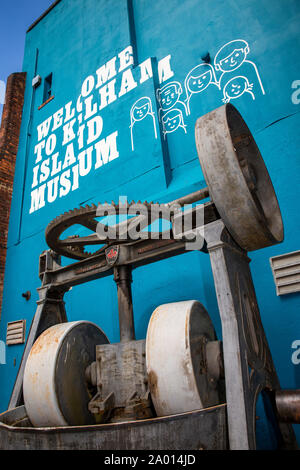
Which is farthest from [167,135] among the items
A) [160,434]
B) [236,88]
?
[160,434]

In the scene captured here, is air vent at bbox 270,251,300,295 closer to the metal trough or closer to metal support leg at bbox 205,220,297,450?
metal support leg at bbox 205,220,297,450

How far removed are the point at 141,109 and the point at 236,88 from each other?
5.28 ft

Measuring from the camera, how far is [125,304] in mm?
2518

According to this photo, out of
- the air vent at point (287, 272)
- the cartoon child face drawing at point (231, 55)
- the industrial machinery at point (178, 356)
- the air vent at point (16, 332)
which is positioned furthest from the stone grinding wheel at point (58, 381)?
the cartoon child face drawing at point (231, 55)

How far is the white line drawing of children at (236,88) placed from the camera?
4.16 metres

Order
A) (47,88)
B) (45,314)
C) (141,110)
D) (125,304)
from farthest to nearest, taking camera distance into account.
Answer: (47,88) < (141,110) < (45,314) < (125,304)

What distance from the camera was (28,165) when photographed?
23.1ft

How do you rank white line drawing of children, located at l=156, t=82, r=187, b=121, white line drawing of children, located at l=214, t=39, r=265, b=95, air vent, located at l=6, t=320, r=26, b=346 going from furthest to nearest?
air vent, located at l=6, t=320, r=26, b=346
white line drawing of children, located at l=156, t=82, r=187, b=121
white line drawing of children, located at l=214, t=39, r=265, b=95

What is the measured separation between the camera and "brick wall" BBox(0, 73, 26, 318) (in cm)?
667

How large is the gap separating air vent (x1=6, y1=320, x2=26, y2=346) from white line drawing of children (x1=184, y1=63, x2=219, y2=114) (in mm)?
4496

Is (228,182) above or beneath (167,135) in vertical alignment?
beneath

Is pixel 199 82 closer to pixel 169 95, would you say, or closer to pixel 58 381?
pixel 169 95

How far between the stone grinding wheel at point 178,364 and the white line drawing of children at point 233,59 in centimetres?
365

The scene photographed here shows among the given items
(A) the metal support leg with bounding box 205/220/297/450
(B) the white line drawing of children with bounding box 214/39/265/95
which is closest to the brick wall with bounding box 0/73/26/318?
(B) the white line drawing of children with bounding box 214/39/265/95
